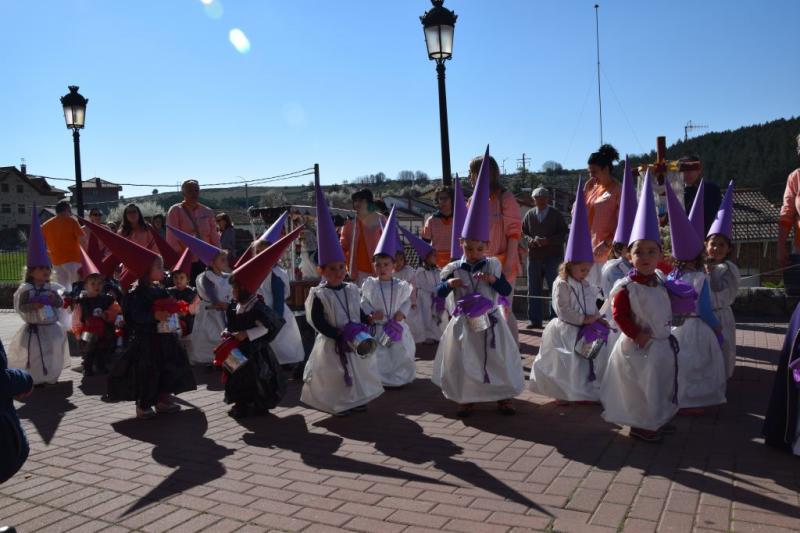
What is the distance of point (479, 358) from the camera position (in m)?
5.57

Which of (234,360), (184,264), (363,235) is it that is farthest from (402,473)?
(184,264)

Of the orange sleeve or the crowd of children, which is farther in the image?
the orange sleeve

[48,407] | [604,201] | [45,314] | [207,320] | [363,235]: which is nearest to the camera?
[48,407]

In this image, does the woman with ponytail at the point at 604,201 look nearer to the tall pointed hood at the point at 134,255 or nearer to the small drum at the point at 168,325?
the small drum at the point at 168,325

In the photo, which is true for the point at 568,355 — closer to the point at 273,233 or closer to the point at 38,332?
the point at 273,233

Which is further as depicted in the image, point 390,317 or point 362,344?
point 390,317

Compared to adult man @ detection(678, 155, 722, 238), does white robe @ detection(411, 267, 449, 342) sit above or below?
below

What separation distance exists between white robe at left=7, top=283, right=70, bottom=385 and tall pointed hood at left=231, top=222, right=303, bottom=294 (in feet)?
10.2

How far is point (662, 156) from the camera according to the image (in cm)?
718

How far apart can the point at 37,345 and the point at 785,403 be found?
24.3ft

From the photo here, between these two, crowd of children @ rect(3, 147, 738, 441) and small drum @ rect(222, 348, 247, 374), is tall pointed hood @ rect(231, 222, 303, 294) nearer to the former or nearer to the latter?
crowd of children @ rect(3, 147, 738, 441)

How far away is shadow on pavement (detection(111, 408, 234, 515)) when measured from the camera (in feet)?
13.9

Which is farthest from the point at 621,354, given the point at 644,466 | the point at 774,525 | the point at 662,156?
the point at 662,156

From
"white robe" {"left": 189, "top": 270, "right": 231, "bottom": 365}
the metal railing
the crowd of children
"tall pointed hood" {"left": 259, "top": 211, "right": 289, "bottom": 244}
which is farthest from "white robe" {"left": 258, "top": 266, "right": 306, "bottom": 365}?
the metal railing
